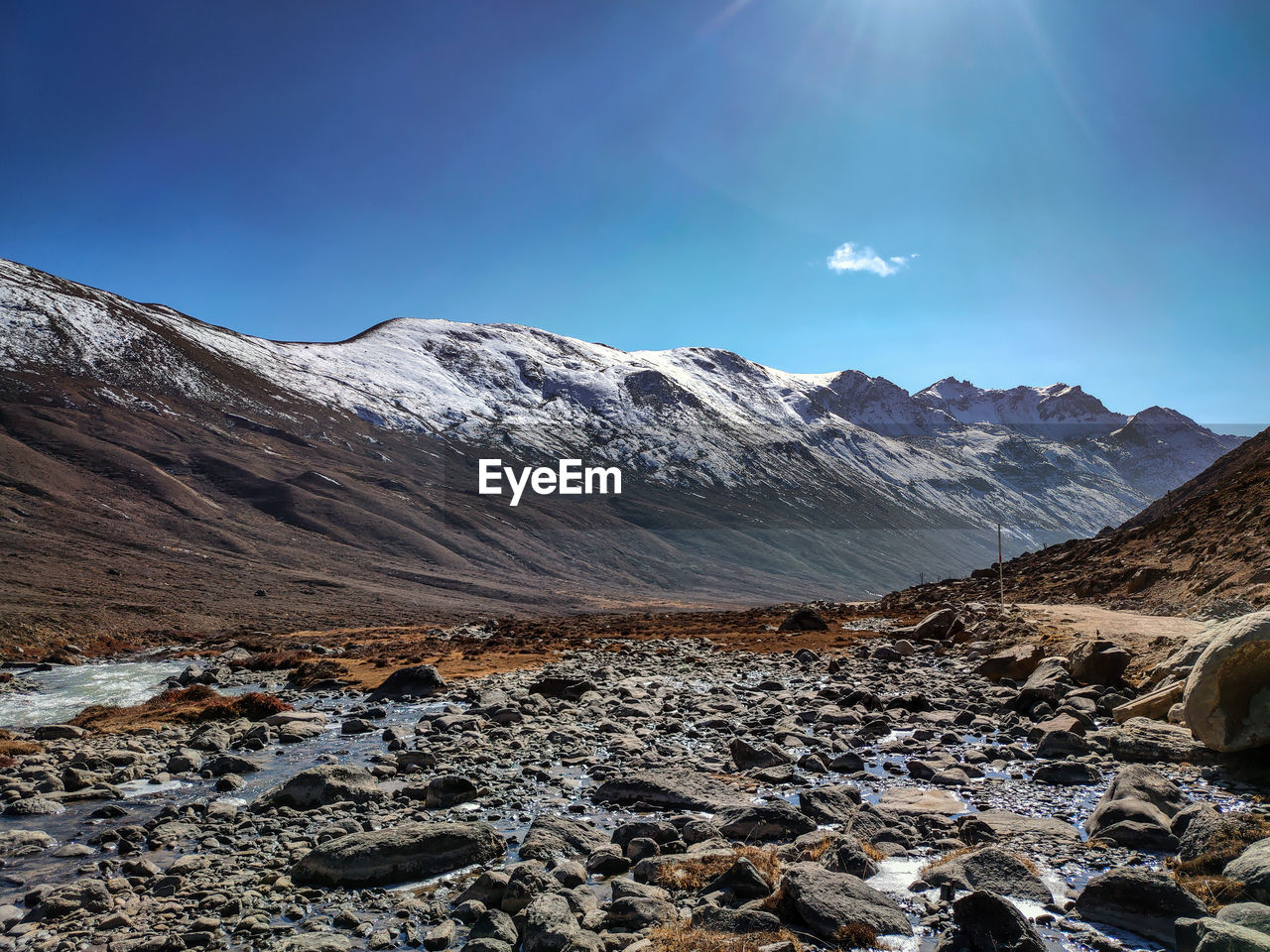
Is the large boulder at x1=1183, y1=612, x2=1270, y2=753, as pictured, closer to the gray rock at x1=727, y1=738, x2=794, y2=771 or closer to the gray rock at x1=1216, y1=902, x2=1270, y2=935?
the gray rock at x1=1216, y1=902, x2=1270, y2=935

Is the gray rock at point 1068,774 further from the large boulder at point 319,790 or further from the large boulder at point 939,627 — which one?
the large boulder at point 939,627

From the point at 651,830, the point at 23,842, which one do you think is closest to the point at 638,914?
Result: the point at 651,830

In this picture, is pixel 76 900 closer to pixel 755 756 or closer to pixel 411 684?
pixel 755 756

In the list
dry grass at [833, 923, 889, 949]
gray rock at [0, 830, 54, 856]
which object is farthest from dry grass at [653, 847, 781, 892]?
gray rock at [0, 830, 54, 856]

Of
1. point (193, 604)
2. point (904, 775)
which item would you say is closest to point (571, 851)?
point (904, 775)

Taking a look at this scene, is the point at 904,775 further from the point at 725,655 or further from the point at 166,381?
the point at 166,381

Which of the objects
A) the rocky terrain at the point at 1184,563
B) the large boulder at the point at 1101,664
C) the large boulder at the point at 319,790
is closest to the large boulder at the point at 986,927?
the large boulder at the point at 319,790
